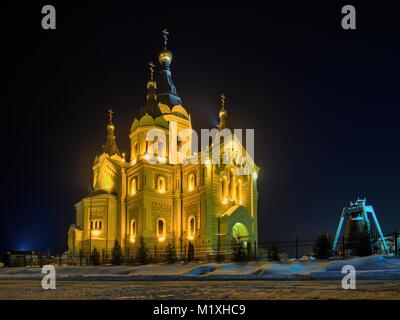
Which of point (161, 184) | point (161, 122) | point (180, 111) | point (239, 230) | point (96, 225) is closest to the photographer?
point (239, 230)

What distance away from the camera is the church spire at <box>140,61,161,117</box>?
143 ft

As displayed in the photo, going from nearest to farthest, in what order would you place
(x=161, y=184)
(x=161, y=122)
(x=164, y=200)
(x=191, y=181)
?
(x=164, y=200) < (x=191, y=181) < (x=161, y=184) < (x=161, y=122)

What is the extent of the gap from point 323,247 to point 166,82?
31.6 meters

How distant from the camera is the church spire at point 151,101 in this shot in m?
43.7

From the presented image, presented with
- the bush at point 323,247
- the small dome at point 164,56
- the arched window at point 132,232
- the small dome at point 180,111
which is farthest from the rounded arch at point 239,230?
the small dome at point 164,56

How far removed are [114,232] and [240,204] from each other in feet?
42.5

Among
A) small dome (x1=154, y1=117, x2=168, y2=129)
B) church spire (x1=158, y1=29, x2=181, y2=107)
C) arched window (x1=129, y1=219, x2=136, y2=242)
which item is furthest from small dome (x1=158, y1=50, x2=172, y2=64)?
arched window (x1=129, y1=219, x2=136, y2=242)

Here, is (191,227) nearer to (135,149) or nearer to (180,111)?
(135,149)

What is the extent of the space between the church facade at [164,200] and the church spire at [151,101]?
0.09 metres

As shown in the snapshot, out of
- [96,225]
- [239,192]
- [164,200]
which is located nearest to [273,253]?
[239,192]

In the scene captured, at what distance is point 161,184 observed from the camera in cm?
3944

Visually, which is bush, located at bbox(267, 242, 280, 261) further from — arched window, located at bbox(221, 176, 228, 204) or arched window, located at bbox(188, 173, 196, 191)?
arched window, located at bbox(188, 173, 196, 191)
